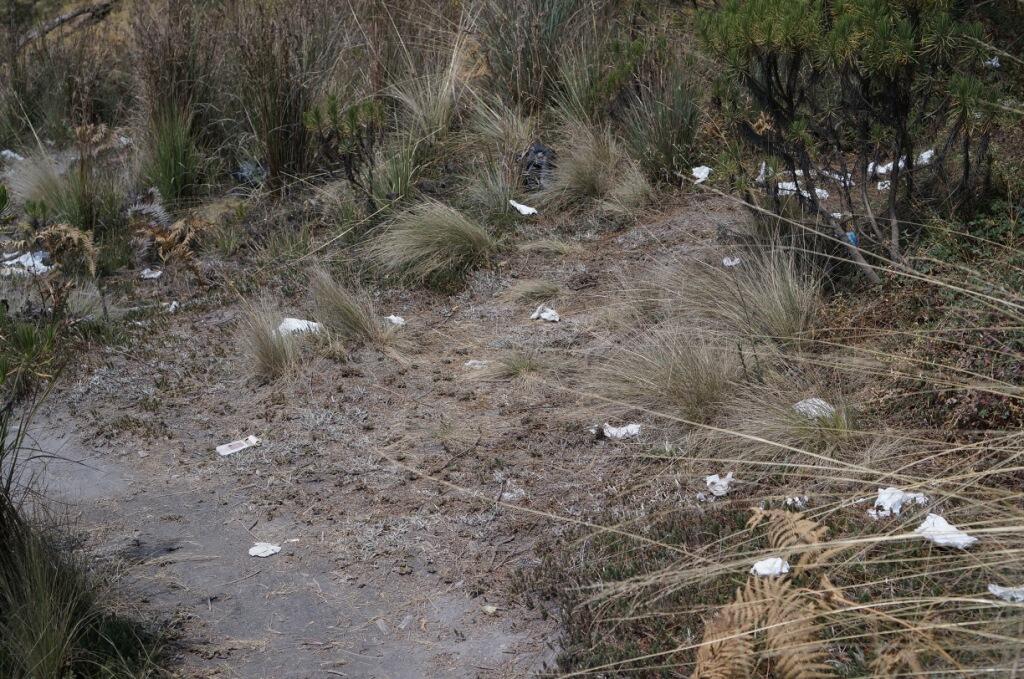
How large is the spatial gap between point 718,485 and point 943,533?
1210 mm

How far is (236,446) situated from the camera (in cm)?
492

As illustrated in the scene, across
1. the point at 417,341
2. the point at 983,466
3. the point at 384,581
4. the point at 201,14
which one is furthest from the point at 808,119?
the point at 201,14

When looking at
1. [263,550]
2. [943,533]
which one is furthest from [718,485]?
[263,550]

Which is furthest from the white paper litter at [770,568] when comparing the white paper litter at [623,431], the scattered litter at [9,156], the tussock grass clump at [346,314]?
the scattered litter at [9,156]

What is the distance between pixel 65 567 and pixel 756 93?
3926 mm

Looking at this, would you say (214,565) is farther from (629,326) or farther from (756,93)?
(756,93)

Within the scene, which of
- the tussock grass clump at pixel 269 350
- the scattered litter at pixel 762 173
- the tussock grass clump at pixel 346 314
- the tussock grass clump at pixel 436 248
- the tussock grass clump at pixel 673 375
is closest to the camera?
the tussock grass clump at pixel 673 375

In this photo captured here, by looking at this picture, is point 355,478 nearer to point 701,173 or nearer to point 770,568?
point 770,568

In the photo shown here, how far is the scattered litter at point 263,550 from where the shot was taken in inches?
158

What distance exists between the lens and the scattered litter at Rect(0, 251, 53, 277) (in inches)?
278

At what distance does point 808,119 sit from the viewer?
6059mm

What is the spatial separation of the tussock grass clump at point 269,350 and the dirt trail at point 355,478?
0.12 metres

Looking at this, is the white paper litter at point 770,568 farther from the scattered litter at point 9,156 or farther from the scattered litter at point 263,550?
the scattered litter at point 9,156

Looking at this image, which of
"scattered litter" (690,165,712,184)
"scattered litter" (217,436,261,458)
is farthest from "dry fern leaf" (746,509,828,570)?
"scattered litter" (690,165,712,184)
